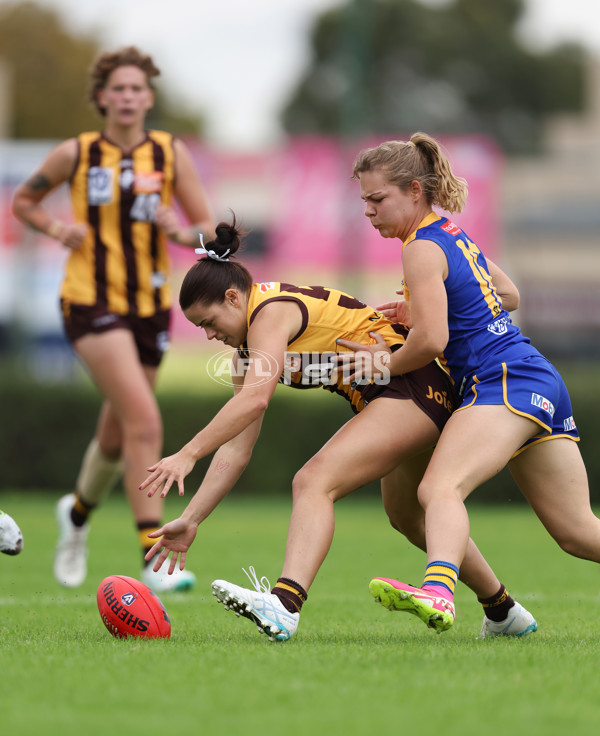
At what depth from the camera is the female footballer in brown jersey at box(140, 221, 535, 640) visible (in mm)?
4457

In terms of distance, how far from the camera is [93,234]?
7082mm

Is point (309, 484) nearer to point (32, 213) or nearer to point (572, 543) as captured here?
point (572, 543)

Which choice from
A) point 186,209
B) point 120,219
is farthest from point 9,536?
point 186,209

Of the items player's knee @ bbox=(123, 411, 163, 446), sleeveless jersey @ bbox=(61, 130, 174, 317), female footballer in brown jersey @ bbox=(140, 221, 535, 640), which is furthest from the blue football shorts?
sleeveless jersey @ bbox=(61, 130, 174, 317)

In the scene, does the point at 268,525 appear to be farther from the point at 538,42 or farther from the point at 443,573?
the point at 538,42

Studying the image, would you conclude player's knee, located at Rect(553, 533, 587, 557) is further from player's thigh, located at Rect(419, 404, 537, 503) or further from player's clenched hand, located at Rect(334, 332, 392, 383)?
player's clenched hand, located at Rect(334, 332, 392, 383)

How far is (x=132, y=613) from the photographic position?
15.4ft

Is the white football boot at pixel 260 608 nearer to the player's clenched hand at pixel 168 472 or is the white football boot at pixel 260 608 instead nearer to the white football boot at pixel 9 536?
the player's clenched hand at pixel 168 472

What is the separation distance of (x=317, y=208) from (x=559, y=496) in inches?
891

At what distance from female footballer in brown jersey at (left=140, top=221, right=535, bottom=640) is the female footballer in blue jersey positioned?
14 centimetres

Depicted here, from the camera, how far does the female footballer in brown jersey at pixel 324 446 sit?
4.46 m

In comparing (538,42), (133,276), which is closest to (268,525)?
(133,276)

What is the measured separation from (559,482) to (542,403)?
33 centimetres

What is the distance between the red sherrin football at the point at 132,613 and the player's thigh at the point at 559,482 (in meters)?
1.57
